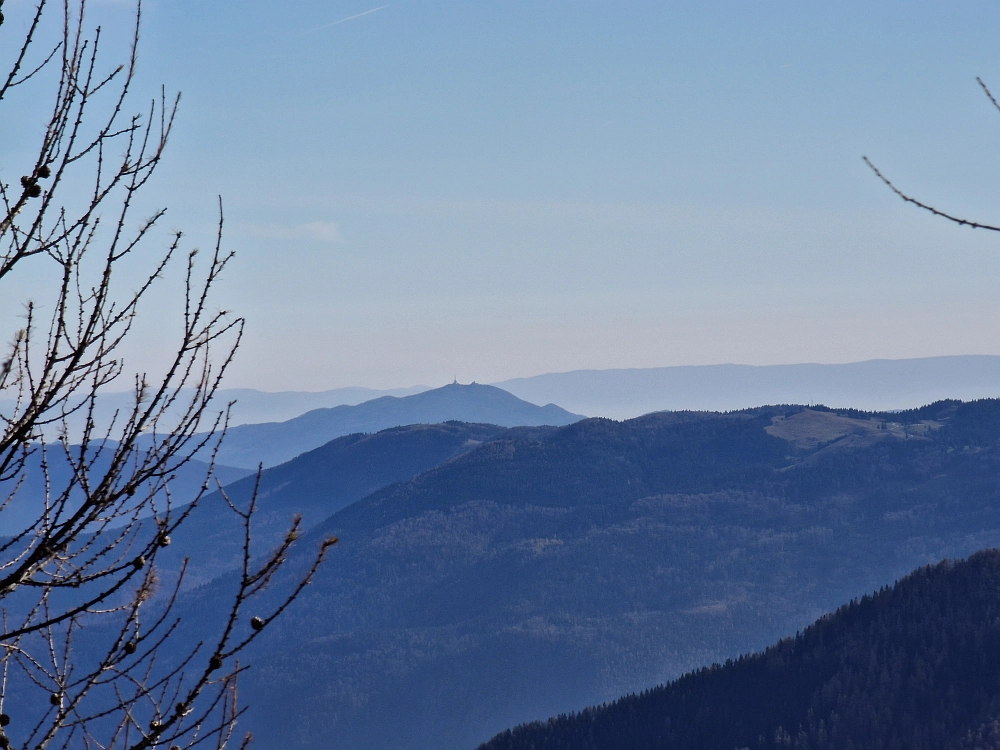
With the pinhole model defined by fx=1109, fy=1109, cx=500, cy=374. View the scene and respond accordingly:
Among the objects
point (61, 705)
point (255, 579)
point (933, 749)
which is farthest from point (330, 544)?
point (933, 749)

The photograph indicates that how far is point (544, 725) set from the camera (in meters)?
187

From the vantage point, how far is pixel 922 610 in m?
191

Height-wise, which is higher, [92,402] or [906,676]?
[92,402]

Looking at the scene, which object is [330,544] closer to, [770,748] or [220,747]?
[220,747]

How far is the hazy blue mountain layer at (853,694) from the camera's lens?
16938cm

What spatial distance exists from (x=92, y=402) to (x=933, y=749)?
173909mm

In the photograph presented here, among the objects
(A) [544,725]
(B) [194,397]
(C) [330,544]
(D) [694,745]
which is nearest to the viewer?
(C) [330,544]

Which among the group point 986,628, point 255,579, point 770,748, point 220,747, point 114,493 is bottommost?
point 770,748

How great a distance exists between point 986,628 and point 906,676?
14.8 metres

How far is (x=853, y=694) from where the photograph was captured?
178875 mm

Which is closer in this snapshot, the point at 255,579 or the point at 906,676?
the point at 255,579

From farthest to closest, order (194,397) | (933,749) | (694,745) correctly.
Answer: (694,745) < (933,749) < (194,397)

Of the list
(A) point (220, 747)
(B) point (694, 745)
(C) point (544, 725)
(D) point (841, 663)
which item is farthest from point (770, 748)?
(A) point (220, 747)

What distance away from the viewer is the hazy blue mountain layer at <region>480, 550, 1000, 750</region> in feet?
556
